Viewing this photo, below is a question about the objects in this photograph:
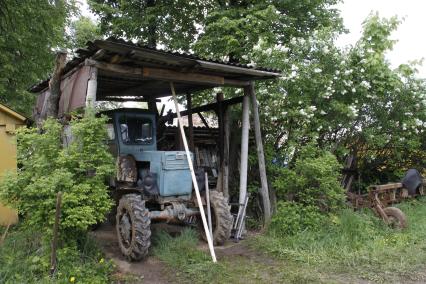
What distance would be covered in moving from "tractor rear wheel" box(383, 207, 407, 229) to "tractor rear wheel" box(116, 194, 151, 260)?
4640 millimetres

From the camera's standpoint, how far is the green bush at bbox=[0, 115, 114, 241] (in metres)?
4.67

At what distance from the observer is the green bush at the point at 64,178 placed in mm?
4668

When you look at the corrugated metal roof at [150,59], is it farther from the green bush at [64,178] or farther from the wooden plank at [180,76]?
the green bush at [64,178]

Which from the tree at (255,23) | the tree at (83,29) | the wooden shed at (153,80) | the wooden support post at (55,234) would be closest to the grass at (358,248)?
the wooden shed at (153,80)

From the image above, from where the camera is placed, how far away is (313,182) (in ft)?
24.5

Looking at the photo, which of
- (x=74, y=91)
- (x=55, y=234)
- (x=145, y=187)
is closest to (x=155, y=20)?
(x=74, y=91)

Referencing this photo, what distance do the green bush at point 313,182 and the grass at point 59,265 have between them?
12.6 feet

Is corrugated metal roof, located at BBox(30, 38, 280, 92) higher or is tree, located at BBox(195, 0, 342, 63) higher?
tree, located at BBox(195, 0, 342, 63)

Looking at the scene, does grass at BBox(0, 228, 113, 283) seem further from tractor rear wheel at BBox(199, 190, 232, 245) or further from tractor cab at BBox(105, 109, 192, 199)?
tractor rear wheel at BBox(199, 190, 232, 245)

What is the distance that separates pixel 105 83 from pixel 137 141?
5.71ft

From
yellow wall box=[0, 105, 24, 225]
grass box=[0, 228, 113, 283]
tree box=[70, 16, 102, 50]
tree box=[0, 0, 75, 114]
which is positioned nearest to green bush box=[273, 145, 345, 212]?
grass box=[0, 228, 113, 283]

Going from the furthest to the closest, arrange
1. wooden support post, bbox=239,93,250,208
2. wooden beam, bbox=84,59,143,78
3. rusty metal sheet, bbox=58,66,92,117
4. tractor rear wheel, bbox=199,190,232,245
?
wooden support post, bbox=239,93,250,208 < tractor rear wheel, bbox=199,190,232,245 < rusty metal sheet, bbox=58,66,92,117 < wooden beam, bbox=84,59,143,78

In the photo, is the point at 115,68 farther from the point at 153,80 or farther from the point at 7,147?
the point at 7,147

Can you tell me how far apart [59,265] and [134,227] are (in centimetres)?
112
